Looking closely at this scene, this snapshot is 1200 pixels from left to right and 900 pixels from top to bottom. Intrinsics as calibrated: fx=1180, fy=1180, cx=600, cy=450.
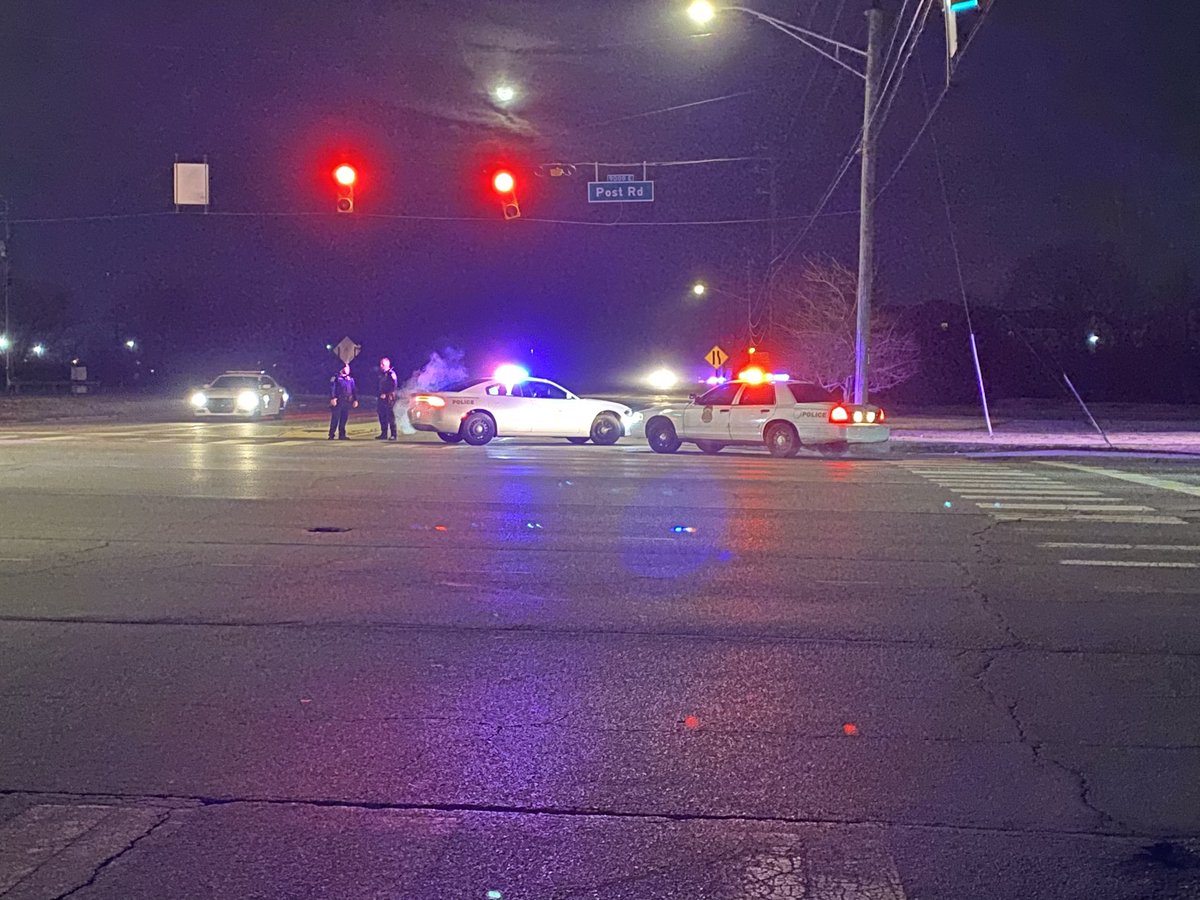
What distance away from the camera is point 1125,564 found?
1072 centimetres

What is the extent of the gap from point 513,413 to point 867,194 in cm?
883

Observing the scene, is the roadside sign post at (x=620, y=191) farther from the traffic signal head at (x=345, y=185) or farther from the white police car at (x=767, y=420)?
the traffic signal head at (x=345, y=185)

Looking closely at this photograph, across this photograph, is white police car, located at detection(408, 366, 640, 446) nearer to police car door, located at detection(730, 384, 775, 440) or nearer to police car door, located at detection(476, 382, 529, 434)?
police car door, located at detection(476, 382, 529, 434)

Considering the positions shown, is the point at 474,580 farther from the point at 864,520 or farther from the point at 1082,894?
the point at 1082,894

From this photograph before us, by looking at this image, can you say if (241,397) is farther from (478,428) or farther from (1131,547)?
(1131,547)

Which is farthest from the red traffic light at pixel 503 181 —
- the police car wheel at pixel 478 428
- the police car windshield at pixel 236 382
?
the police car windshield at pixel 236 382

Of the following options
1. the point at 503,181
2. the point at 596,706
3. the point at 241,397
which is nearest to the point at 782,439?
the point at 503,181

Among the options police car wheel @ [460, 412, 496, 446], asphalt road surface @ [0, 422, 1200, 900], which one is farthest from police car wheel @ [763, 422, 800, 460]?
asphalt road surface @ [0, 422, 1200, 900]

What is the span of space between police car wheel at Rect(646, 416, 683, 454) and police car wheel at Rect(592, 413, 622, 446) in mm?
1823

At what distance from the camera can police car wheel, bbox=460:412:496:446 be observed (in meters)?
25.4

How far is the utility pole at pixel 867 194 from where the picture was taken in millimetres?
23266

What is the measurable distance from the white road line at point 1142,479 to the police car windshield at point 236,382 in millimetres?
25604

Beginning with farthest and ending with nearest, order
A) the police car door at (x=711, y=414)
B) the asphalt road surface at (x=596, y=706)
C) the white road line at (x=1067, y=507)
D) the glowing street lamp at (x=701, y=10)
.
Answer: the police car door at (x=711, y=414) < the glowing street lamp at (x=701, y=10) < the white road line at (x=1067, y=507) < the asphalt road surface at (x=596, y=706)

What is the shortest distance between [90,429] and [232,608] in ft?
83.9
